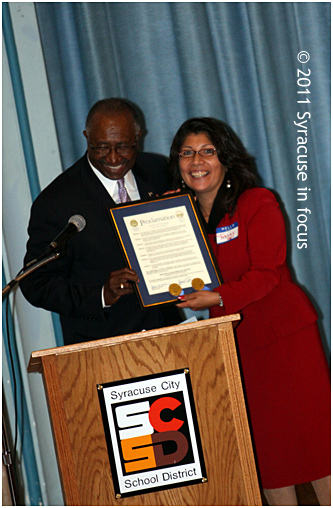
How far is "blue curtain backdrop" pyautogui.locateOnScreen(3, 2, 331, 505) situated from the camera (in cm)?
330

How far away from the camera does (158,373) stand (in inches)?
69.6

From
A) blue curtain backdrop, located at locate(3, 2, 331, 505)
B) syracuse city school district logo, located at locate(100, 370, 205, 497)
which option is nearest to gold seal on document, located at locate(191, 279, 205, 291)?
syracuse city school district logo, located at locate(100, 370, 205, 497)

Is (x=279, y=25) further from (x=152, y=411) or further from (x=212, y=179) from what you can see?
(x=152, y=411)

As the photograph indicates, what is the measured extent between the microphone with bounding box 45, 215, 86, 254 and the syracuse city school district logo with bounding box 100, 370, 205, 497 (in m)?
0.53

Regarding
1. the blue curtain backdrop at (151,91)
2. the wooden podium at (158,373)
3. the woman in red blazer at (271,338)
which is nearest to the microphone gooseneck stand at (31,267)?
the wooden podium at (158,373)

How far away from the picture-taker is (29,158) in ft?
10.8

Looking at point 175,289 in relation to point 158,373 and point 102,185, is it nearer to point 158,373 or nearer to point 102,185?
point 158,373

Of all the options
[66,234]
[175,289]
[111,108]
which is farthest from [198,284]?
[111,108]

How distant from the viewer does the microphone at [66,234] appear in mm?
1956

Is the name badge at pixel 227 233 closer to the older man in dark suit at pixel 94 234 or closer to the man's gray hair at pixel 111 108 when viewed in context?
the older man in dark suit at pixel 94 234

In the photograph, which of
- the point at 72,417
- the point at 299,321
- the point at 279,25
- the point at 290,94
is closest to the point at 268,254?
the point at 299,321

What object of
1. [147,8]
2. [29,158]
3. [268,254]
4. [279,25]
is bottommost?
[268,254]

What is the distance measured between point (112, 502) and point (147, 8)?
9.05 feet

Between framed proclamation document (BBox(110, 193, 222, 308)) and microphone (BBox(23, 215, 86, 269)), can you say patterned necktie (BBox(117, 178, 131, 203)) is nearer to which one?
framed proclamation document (BBox(110, 193, 222, 308))
